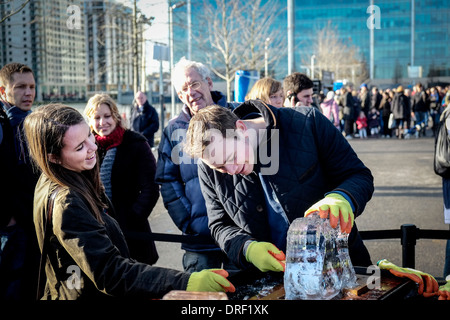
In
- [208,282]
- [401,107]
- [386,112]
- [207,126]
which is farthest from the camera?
[386,112]

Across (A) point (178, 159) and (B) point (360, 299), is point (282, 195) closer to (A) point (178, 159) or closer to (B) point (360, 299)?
(B) point (360, 299)

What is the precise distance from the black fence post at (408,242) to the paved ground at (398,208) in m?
2.37

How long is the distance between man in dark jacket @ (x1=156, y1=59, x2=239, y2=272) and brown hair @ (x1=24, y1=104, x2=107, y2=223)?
134cm

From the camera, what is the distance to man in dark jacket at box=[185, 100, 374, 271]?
253cm

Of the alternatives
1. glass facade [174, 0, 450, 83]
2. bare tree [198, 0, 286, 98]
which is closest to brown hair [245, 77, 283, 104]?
bare tree [198, 0, 286, 98]

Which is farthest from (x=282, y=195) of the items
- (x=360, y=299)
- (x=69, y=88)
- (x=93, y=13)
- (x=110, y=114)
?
(x=93, y=13)

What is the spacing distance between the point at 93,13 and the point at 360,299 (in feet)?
55.2

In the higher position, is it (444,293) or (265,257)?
(265,257)

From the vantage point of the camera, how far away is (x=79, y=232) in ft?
7.04

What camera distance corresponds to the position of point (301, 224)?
2.22 metres

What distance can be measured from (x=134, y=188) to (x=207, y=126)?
2.05 metres

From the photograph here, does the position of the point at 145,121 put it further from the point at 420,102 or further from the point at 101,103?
Answer: the point at 420,102

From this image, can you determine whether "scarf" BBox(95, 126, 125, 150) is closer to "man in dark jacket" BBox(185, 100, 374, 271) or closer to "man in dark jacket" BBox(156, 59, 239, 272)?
"man in dark jacket" BBox(156, 59, 239, 272)

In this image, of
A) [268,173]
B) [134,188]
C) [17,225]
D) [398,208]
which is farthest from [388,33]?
[268,173]
